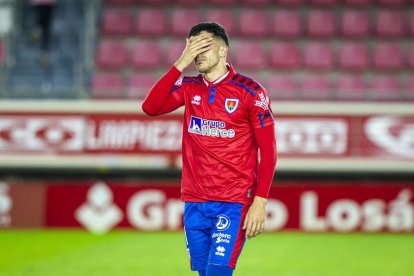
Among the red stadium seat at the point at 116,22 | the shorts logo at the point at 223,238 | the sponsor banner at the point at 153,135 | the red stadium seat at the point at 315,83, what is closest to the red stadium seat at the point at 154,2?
the red stadium seat at the point at 116,22

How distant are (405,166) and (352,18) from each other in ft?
12.6

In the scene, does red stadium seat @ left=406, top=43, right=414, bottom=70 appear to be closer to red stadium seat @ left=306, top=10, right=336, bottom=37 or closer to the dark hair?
red stadium seat @ left=306, top=10, right=336, bottom=37

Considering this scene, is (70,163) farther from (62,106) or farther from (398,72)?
(398,72)

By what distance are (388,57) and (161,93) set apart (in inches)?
444

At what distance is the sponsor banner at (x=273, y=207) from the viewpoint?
1278 centimetres

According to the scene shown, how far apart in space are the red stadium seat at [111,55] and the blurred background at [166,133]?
0.02m

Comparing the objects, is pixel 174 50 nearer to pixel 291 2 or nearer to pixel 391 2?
pixel 291 2

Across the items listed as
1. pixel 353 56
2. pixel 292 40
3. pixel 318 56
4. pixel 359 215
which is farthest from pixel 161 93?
pixel 292 40

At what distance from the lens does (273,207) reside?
506 inches

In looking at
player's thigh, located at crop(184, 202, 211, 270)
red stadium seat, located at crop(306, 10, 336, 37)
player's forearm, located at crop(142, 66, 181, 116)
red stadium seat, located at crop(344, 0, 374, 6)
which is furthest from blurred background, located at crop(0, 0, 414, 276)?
player's forearm, located at crop(142, 66, 181, 116)

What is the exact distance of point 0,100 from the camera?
13078 millimetres

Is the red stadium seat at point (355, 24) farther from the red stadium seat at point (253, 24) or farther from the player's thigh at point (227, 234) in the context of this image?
the player's thigh at point (227, 234)

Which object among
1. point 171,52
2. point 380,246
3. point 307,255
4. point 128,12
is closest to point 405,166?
point 380,246

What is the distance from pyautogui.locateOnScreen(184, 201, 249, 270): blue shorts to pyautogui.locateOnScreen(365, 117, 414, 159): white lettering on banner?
28.1 ft
